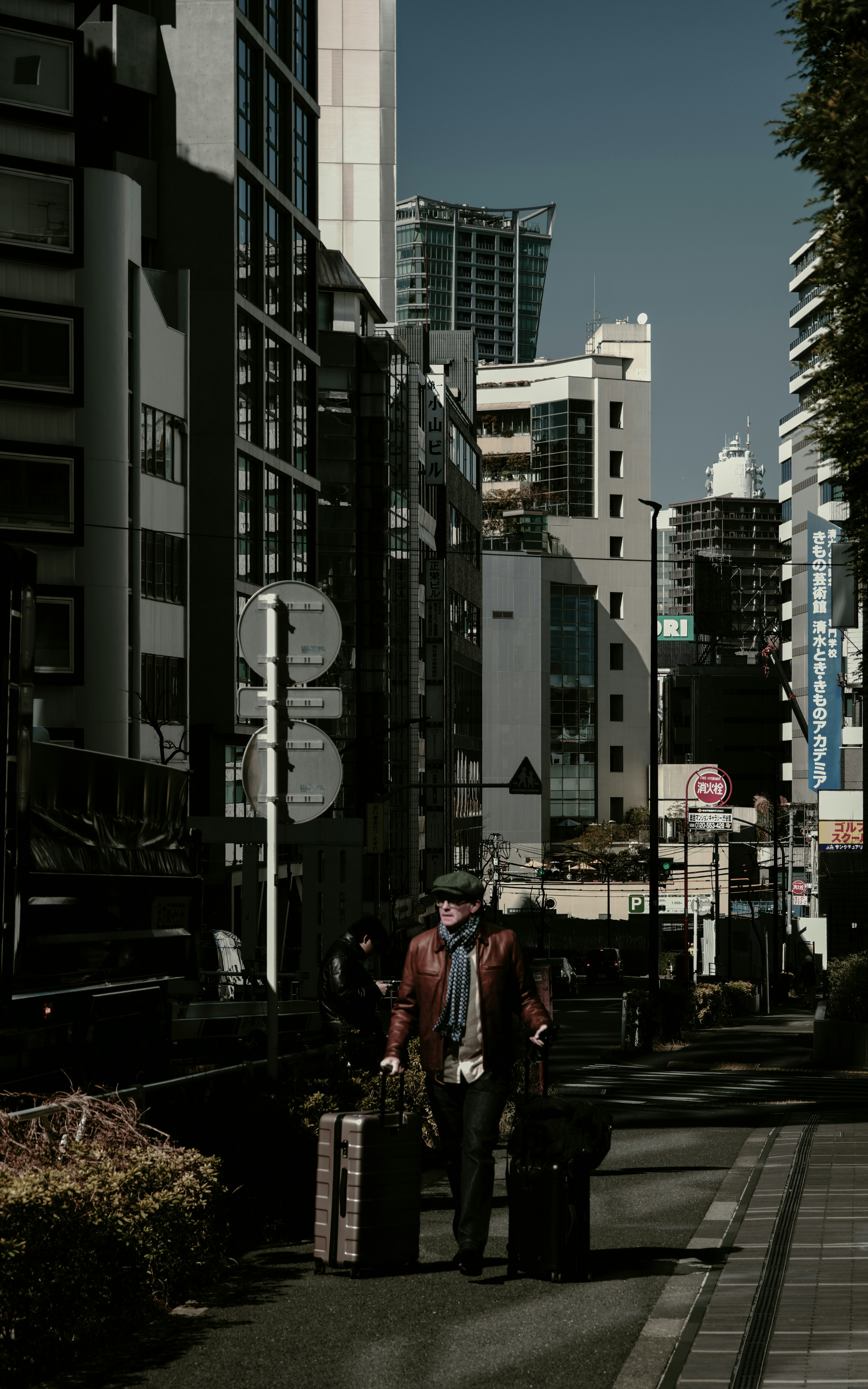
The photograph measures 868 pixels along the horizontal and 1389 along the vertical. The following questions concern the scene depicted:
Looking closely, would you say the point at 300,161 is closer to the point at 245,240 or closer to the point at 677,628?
the point at 245,240

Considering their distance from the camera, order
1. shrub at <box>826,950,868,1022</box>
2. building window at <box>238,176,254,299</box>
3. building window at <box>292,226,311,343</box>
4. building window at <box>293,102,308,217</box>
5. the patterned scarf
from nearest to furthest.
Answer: the patterned scarf, shrub at <box>826,950,868,1022</box>, building window at <box>238,176,254,299</box>, building window at <box>292,226,311,343</box>, building window at <box>293,102,308,217</box>

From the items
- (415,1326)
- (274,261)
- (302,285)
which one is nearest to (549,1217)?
(415,1326)

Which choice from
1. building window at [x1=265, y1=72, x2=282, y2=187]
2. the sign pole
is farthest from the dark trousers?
building window at [x1=265, y1=72, x2=282, y2=187]

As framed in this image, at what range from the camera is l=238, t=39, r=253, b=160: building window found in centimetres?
5059

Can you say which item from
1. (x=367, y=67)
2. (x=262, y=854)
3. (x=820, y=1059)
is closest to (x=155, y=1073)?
(x=820, y=1059)

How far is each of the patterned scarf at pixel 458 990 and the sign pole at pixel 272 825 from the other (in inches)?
92.2

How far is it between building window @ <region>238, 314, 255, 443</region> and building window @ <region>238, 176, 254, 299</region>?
39.9 inches

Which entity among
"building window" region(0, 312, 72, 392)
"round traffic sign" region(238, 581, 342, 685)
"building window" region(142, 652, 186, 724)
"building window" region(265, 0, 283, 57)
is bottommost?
"round traffic sign" region(238, 581, 342, 685)

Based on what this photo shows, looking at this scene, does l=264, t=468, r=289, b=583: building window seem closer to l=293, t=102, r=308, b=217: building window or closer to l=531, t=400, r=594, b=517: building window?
l=293, t=102, r=308, b=217: building window

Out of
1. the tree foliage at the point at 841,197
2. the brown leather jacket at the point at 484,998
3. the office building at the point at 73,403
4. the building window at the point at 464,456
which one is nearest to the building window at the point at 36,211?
the office building at the point at 73,403

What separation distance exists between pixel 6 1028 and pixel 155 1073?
5.36 ft

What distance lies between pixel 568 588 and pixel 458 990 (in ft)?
449

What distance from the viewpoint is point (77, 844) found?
13961 mm

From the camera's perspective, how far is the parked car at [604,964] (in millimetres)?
83000
